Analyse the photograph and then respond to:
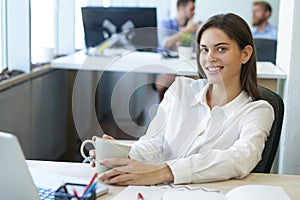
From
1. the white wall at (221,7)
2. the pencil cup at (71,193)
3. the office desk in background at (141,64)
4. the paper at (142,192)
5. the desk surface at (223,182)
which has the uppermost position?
the white wall at (221,7)

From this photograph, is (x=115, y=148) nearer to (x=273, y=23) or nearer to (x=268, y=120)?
(x=268, y=120)

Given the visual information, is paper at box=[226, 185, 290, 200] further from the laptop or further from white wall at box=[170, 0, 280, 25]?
white wall at box=[170, 0, 280, 25]

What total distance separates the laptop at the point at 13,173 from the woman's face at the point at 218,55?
0.78 metres

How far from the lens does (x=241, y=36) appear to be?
5.81 ft

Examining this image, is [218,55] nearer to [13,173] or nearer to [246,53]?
[246,53]

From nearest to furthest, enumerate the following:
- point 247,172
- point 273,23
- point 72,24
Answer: point 247,172, point 72,24, point 273,23

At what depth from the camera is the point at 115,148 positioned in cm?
150

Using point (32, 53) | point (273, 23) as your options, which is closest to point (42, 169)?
point (32, 53)

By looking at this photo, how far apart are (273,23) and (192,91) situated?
15.2 feet

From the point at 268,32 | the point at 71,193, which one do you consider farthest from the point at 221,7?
the point at 71,193

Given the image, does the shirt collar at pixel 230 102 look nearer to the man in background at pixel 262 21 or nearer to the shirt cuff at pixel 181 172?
the shirt cuff at pixel 181 172

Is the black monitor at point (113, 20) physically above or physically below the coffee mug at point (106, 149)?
above

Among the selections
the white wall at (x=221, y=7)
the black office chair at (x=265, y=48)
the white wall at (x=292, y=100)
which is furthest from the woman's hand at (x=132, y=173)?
the white wall at (x=221, y=7)

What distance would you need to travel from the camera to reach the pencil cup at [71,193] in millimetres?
1153
